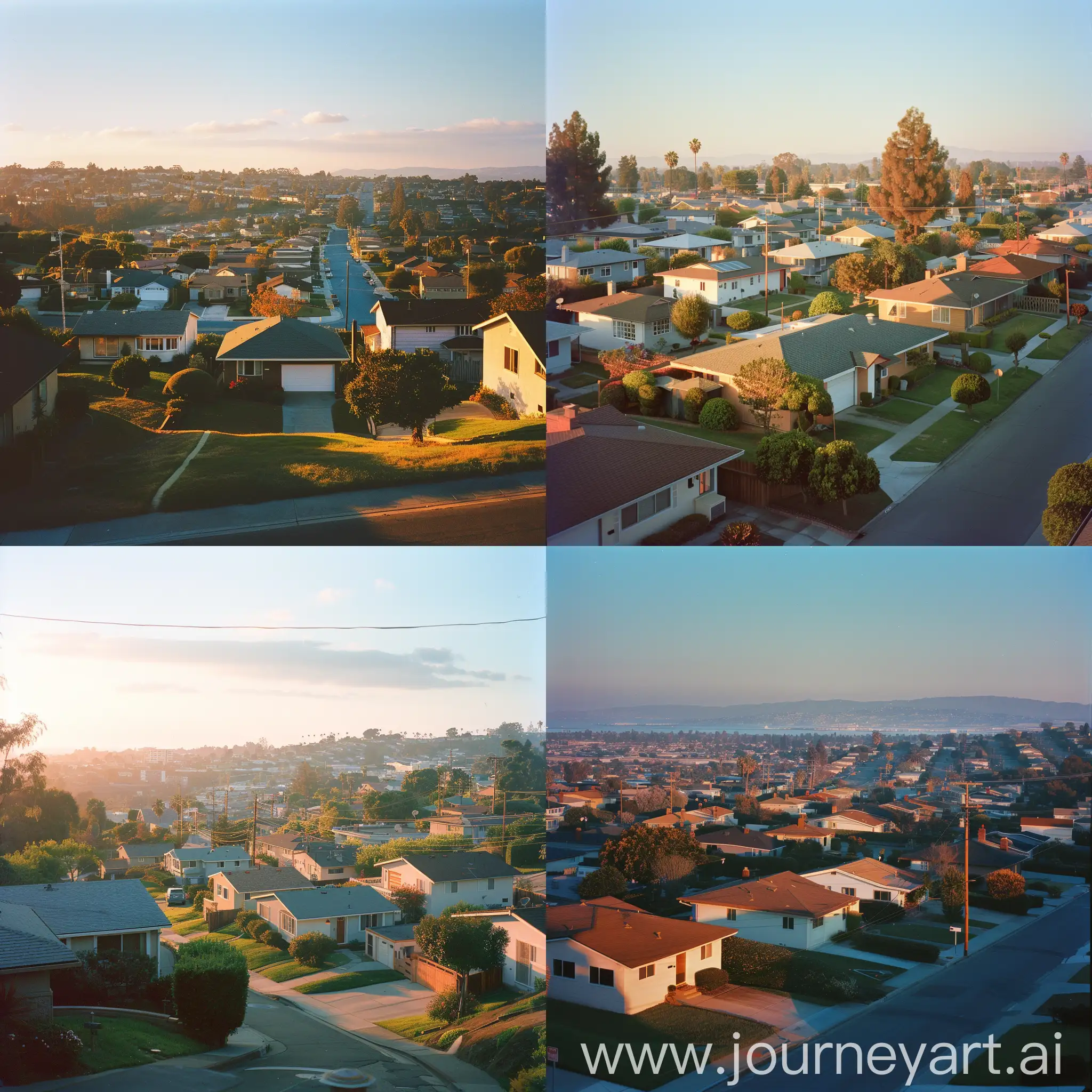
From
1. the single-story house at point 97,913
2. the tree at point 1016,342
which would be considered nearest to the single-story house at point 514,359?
the tree at point 1016,342

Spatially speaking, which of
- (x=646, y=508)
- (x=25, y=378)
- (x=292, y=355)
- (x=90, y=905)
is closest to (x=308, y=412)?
(x=292, y=355)

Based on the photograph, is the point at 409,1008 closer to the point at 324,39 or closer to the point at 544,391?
the point at 544,391

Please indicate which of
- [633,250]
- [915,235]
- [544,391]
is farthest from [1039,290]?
[544,391]

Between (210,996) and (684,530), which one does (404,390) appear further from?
(210,996)

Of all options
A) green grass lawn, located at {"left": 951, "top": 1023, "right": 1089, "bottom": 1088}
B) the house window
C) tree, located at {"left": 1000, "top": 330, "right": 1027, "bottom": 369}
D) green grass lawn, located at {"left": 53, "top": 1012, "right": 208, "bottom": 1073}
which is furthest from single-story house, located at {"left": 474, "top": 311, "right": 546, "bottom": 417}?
green grass lawn, located at {"left": 951, "top": 1023, "right": 1089, "bottom": 1088}

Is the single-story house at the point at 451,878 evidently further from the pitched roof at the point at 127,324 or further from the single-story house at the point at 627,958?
the pitched roof at the point at 127,324

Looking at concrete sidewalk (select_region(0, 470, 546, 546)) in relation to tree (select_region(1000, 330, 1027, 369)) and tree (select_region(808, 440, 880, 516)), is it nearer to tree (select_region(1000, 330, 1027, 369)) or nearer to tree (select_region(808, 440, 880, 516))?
tree (select_region(808, 440, 880, 516))
